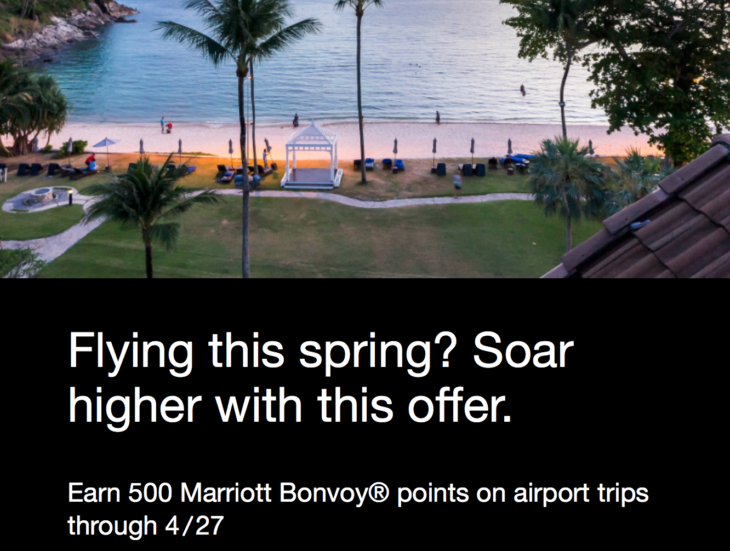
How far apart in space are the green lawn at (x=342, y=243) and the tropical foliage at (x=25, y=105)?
17.5m

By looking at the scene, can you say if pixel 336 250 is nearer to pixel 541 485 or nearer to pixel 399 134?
pixel 541 485

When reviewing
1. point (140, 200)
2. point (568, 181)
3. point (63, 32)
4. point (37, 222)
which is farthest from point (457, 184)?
point (63, 32)

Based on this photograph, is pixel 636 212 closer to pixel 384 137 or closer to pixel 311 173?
pixel 311 173

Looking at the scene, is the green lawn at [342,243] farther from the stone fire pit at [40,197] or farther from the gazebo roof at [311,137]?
the stone fire pit at [40,197]

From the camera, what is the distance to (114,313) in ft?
9.61

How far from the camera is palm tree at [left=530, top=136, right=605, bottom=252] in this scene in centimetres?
2373

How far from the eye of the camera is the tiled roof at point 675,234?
368cm

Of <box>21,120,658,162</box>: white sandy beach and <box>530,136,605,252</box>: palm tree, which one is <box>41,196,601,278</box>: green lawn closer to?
<box>530,136,605,252</box>: palm tree

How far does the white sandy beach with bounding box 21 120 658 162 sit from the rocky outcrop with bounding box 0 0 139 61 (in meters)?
43.7

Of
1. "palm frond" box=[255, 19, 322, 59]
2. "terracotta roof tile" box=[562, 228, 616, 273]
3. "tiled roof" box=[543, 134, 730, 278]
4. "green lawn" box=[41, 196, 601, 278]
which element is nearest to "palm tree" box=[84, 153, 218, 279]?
"green lawn" box=[41, 196, 601, 278]

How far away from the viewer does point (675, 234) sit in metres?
3.95

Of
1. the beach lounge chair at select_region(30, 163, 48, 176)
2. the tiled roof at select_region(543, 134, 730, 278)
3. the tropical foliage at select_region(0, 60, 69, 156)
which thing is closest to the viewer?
the tiled roof at select_region(543, 134, 730, 278)

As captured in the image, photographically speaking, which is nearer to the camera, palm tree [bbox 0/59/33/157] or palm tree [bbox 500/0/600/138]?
palm tree [bbox 500/0/600/138]

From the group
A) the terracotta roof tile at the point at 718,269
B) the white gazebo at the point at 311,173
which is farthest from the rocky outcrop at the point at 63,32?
the terracotta roof tile at the point at 718,269
